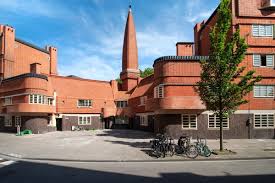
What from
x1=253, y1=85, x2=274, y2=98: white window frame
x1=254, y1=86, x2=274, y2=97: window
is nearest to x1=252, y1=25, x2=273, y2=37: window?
x1=253, y1=85, x2=274, y2=98: white window frame

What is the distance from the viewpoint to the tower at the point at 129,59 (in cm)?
5153

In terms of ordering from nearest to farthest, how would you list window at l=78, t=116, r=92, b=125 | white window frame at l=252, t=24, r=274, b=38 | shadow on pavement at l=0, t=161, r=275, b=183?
shadow on pavement at l=0, t=161, r=275, b=183 < white window frame at l=252, t=24, r=274, b=38 < window at l=78, t=116, r=92, b=125

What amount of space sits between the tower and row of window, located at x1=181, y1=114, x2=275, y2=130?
80.3 feet

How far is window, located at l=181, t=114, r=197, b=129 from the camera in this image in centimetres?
2780

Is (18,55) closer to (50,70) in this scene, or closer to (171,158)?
(50,70)

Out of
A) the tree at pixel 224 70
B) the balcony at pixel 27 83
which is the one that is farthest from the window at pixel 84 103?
the tree at pixel 224 70

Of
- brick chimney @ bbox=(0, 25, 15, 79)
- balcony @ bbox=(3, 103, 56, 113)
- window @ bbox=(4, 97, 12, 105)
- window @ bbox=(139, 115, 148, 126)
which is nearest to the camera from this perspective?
balcony @ bbox=(3, 103, 56, 113)

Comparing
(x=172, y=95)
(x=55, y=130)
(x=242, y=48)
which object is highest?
(x=242, y=48)

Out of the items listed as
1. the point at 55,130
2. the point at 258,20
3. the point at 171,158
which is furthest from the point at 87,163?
the point at 55,130

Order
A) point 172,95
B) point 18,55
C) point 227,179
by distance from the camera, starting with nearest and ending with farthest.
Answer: point 227,179 < point 172,95 < point 18,55

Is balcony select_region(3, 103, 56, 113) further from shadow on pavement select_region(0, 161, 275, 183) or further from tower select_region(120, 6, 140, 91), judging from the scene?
shadow on pavement select_region(0, 161, 275, 183)

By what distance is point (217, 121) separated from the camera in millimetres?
28062

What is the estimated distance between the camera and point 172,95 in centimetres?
2705

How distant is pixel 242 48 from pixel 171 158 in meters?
9.19
